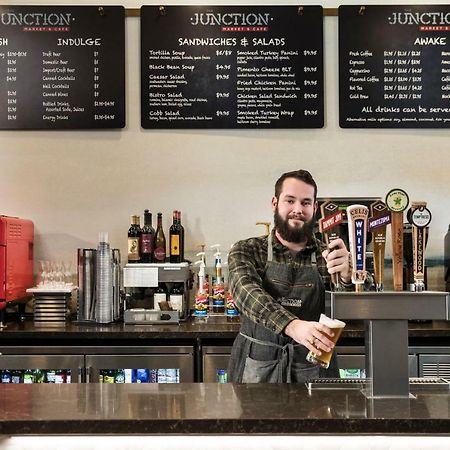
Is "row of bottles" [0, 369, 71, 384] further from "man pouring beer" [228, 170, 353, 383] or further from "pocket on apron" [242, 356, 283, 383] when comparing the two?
"pocket on apron" [242, 356, 283, 383]

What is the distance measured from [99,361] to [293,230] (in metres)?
1.47

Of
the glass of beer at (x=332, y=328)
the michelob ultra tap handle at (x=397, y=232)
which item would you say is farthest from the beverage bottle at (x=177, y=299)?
the michelob ultra tap handle at (x=397, y=232)

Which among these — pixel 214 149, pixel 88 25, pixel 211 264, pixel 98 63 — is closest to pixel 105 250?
pixel 211 264

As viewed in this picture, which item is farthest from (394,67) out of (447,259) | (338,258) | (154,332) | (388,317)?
(388,317)

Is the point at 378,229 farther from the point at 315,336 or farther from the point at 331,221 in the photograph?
the point at 315,336

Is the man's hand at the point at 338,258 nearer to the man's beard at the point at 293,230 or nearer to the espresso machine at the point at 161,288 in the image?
the man's beard at the point at 293,230

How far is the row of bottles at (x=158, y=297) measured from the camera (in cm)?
360

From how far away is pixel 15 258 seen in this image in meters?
3.68

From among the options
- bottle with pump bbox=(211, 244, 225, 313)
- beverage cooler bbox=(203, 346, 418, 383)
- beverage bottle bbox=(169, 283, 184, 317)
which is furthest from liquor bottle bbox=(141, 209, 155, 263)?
beverage cooler bbox=(203, 346, 418, 383)

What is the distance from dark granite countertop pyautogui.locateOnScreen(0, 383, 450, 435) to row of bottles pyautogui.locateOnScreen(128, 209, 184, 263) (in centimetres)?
203

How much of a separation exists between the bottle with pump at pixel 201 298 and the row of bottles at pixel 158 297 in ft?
0.50

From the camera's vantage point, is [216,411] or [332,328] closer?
[216,411]

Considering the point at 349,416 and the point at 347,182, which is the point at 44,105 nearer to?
the point at 347,182

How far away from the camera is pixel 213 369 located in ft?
10.5
